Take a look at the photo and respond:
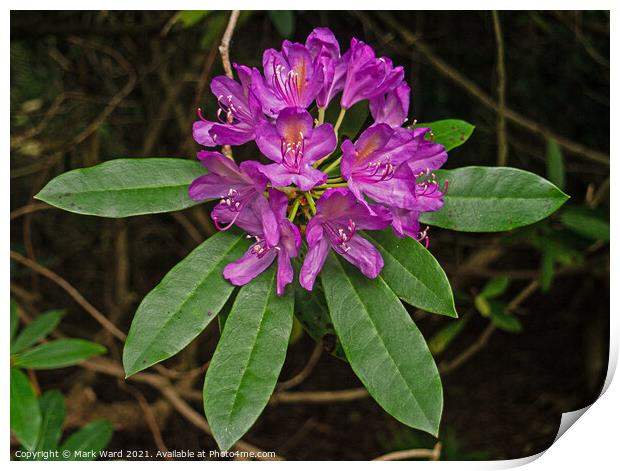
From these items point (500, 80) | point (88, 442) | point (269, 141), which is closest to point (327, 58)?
point (269, 141)

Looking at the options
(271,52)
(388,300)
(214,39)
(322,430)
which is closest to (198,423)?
(322,430)

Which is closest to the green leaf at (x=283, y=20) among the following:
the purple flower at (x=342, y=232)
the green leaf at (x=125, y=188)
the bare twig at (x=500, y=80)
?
the bare twig at (x=500, y=80)

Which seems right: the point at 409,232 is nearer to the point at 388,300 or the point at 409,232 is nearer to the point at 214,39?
the point at 388,300

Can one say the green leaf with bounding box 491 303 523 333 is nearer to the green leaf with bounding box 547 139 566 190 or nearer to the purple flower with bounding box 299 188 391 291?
the green leaf with bounding box 547 139 566 190

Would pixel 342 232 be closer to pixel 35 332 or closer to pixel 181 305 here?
pixel 181 305

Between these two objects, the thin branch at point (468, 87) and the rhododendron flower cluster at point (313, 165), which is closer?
the rhododendron flower cluster at point (313, 165)

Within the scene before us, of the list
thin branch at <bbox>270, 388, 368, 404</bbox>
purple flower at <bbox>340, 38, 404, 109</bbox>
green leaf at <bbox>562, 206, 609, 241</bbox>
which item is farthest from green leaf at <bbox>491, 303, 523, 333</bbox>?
purple flower at <bbox>340, 38, 404, 109</bbox>

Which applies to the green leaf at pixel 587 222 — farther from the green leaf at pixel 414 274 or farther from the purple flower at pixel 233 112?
the purple flower at pixel 233 112
